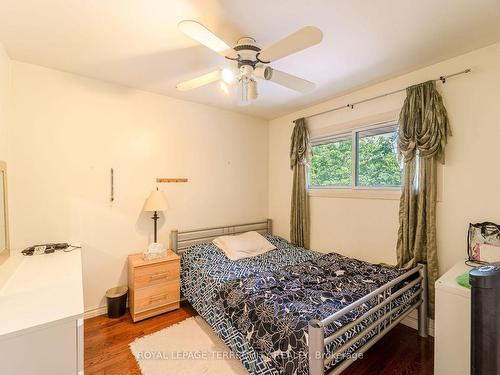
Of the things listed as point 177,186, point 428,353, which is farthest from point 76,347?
point 428,353

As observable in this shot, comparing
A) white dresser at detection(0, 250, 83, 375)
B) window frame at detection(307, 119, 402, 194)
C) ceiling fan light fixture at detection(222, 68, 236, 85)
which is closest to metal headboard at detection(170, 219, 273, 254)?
window frame at detection(307, 119, 402, 194)

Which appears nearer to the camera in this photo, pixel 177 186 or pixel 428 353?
pixel 428 353

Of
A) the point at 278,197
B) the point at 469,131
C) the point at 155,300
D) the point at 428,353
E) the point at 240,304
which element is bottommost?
the point at 428,353

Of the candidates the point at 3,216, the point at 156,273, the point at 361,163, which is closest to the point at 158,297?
the point at 156,273

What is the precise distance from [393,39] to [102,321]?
3859 millimetres

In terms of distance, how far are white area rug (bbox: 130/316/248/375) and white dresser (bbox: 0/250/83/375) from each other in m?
0.98

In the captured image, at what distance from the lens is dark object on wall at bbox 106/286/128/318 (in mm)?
2600

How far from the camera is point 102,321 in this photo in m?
2.56

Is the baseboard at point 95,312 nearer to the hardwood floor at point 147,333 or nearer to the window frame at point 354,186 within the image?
the hardwood floor at point 147,333

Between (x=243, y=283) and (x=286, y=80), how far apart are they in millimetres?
1746

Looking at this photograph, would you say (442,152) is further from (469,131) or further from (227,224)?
(227,224)

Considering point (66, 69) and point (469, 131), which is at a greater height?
point (66, 69)

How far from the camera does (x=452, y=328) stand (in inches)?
65.1

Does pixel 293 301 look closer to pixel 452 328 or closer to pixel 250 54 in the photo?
pixel 452 328
